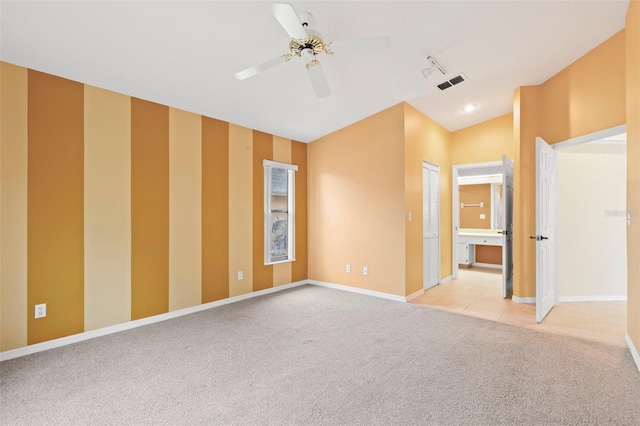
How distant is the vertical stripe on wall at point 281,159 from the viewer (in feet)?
16.2

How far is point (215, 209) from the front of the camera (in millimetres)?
4137

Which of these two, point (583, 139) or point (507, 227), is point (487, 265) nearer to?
point (507, 227)

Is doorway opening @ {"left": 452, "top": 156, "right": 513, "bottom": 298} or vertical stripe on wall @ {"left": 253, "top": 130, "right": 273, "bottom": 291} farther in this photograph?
doorway opening @ {"left": 452, "top": 156, "right": 513, "bottom": 298}

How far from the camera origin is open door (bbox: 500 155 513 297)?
449cm

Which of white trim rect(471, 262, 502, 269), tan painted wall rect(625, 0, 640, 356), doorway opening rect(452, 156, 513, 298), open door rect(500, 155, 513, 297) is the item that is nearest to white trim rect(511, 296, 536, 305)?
open door rect(500, 155, 513, 297)

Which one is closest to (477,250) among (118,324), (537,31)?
(537,31)

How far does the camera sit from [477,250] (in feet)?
23.4

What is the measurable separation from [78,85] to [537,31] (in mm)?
4468

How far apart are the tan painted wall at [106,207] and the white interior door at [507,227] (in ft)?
12.6

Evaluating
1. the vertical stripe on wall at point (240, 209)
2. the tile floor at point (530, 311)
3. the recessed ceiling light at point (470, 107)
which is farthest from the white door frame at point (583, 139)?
the vertical stripe on wall at point (240, 209)

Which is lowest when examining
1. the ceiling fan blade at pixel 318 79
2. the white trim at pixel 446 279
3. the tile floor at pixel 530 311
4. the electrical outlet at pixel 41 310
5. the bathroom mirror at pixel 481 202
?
the tile floor at pixel 530 311

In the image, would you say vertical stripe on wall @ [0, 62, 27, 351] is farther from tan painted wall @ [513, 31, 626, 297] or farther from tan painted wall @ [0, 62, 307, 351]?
tan painted wall @ [513, 31, 626, 297]

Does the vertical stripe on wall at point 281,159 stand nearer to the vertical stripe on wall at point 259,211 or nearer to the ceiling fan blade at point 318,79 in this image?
the vertical stripe on wall at point 259,211

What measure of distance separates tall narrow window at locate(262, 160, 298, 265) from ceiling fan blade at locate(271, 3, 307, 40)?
2.74m
